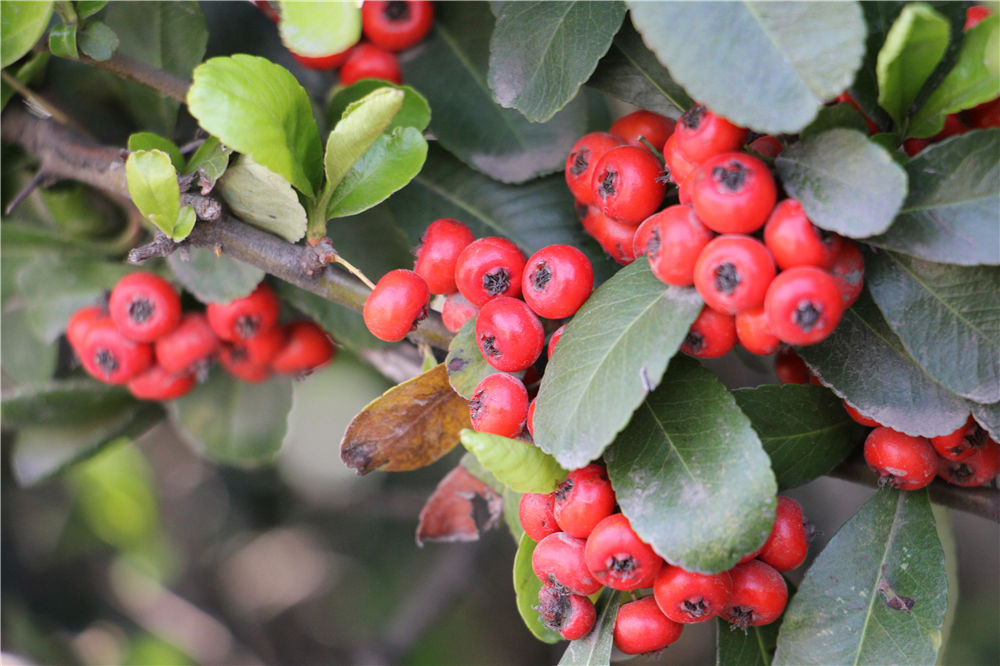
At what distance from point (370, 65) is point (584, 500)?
0.93 meters

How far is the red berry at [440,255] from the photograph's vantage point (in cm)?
116

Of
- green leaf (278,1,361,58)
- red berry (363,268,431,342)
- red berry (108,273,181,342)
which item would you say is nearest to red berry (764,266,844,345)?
red berry (363,268,431,342)

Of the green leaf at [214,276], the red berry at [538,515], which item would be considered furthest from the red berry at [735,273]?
the green leaf at [214,276]

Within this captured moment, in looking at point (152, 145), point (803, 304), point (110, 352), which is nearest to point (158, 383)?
point (110, 352)

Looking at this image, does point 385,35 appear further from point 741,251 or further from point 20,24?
point 741,251

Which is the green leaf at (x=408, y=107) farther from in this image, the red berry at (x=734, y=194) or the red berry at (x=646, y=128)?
the red berry at (x=734, y=194)

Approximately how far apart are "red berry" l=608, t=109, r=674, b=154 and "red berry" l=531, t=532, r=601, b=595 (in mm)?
545

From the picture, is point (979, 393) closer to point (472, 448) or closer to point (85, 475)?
point (472, 448)

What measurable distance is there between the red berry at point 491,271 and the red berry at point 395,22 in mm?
621

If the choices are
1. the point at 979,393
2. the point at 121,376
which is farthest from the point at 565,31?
the point at 121,376

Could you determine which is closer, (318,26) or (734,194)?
(734,194)

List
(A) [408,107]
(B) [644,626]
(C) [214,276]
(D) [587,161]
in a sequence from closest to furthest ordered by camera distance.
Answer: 1. (B) [644,626]
2. (D) [587,161]
3. (A) [408,107]
4. (C) [214,276]

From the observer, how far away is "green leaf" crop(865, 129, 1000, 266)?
32.8 inches

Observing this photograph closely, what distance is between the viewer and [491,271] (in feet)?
3.56
